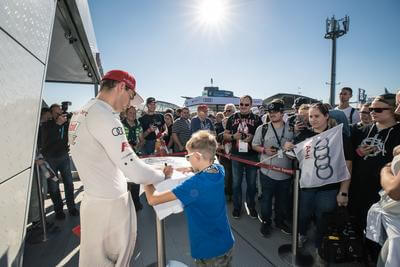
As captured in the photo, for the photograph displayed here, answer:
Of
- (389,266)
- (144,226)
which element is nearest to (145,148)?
(144,226)

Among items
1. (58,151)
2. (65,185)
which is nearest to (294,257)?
(65,185)

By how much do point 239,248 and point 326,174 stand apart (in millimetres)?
1440

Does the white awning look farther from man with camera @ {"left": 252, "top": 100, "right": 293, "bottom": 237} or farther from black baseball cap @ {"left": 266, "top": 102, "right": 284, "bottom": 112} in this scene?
man with camera @ {"left": 252, "top": 100, "right": 293, "bottom": 237}

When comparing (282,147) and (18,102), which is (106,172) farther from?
(282,147)

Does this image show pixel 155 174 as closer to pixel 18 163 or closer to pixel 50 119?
pixel 18 163

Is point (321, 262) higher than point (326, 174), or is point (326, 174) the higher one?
point (326, 174)

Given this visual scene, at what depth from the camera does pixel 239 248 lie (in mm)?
2928

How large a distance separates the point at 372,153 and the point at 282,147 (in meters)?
1.06

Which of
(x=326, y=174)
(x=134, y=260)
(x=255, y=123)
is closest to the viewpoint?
(x=326, y=174)

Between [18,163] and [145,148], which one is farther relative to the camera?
[145,148]

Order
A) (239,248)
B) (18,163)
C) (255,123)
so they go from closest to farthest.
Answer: (18,163)
(239,248)
(255,123)

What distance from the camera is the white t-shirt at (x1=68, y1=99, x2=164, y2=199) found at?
55.4 inches

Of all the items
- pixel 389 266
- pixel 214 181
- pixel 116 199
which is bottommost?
pixel 389 266

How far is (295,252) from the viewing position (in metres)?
2.56
